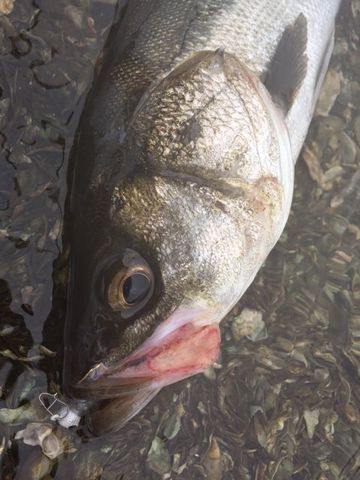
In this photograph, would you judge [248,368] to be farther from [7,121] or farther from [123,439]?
[7,121]

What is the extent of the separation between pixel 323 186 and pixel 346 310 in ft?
2.11

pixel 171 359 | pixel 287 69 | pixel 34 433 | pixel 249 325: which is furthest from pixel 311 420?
pixel 287 69

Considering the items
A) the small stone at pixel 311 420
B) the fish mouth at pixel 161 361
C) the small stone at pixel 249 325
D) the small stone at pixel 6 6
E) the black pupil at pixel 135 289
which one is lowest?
the small stone at pixel 311 420

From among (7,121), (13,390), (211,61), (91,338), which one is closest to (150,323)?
(91,338)

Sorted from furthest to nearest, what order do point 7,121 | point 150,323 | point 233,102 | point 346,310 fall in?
1. point 346,310
2. point 7,121
3. point 233,102
4. point 150,323

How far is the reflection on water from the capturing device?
8.59 feet

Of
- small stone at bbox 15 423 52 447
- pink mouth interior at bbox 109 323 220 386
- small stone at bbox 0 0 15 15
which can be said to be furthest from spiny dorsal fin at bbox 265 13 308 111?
small stone at bbox 15 423 52 447

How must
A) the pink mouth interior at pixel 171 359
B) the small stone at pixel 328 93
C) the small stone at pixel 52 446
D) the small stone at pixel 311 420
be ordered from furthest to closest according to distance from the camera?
the small stone at pixel 328 93 → the small stone at pixel 311 420 → the small stone at pixel 52 446 → the pink mouth interior at pixel 171 359

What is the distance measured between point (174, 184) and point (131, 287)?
1.37 feet

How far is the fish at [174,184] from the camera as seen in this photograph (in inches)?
83.4

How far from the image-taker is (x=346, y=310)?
3068mm

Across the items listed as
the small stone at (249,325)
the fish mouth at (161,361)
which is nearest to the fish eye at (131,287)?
the fish mouth at (161,361)

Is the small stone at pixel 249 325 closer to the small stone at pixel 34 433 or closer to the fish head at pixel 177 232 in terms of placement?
the fish head at pixel 177 232

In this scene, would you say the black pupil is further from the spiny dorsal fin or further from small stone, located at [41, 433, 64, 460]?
the spiny dorsal fin
